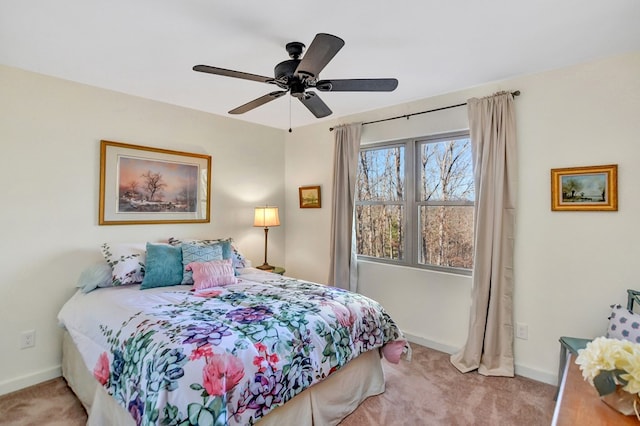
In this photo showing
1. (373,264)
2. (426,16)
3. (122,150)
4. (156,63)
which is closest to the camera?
(426,16)

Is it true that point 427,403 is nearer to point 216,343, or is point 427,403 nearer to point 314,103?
point 216,343

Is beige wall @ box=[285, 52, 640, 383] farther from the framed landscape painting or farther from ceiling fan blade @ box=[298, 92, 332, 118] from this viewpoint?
the framed landscape painting

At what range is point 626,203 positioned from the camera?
7.40 ft

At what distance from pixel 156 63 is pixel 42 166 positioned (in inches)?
48.8

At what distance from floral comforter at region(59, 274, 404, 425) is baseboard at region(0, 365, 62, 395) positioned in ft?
1.73

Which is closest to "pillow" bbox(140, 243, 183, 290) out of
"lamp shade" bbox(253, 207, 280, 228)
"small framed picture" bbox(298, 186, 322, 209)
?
"lamp shade" bbox(253, 207, 280, 228)

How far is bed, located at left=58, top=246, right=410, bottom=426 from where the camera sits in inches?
56.6

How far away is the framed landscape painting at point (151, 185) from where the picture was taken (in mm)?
2959

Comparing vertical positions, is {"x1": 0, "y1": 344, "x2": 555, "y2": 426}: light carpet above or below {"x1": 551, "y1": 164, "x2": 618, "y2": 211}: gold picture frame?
below

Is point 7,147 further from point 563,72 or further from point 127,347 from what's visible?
point 563,72

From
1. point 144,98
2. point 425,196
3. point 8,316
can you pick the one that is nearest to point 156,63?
point 144,98

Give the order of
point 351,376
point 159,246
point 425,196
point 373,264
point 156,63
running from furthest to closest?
point 373,264, point 425,196, point 159,246, point 156,63, point 351,376

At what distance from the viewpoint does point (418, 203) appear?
3346 millimetres

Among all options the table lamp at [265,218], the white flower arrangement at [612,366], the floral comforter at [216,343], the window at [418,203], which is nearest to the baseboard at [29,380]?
the floral comforter at [216,343]
